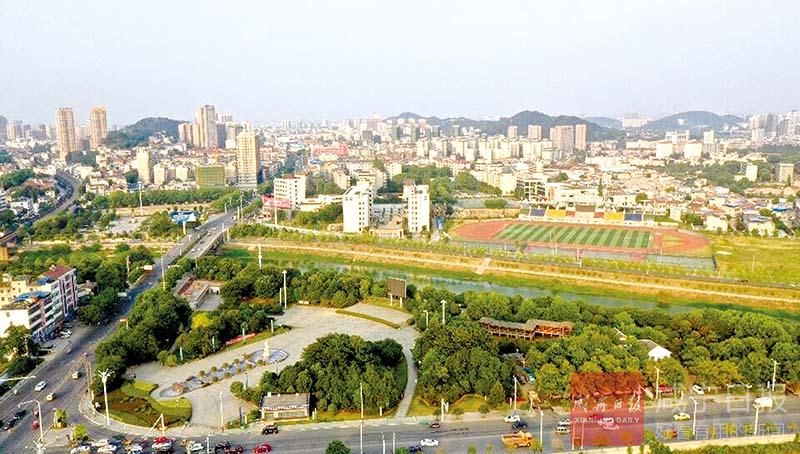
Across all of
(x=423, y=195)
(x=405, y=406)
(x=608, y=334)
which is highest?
(x=423, y=195)

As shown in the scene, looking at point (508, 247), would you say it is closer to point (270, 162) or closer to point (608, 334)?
point (608, 334)

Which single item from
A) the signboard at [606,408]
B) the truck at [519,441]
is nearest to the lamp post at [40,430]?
the truck at [519,441]

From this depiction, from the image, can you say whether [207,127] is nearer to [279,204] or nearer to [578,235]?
[279,204]

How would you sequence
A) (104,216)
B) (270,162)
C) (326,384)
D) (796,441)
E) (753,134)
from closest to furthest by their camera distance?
1. (796,441)
2. (326,384)
3. (104,216)
4. (270,162)
5. (753,134)

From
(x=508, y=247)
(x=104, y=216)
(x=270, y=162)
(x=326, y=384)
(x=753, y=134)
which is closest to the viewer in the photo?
(x=326, y=384)

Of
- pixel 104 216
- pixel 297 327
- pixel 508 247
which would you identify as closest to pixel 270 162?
pixel 104 216

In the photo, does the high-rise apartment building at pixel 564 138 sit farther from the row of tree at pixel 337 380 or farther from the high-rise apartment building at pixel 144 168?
the row of tree at pixel 337 380

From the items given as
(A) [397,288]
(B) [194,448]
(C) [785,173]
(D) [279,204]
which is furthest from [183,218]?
(C) [785,173]
